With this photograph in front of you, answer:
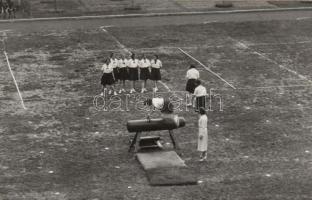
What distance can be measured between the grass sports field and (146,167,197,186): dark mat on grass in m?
0.25

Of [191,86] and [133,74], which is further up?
[133,74]

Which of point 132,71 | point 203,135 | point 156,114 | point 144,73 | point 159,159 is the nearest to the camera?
point 203,135

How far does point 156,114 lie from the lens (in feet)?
87.6

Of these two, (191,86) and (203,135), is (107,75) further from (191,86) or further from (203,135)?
(203,135)

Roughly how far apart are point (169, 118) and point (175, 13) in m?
25.9

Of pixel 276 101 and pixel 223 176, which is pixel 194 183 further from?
pixel 276 101

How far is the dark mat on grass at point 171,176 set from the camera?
20.1m

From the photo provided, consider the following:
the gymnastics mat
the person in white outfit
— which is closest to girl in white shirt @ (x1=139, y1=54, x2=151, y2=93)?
the gymnastics mat

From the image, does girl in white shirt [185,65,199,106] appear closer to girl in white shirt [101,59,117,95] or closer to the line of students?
the line of students

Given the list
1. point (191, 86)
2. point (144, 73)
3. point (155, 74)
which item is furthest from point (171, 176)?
point (144, 73)

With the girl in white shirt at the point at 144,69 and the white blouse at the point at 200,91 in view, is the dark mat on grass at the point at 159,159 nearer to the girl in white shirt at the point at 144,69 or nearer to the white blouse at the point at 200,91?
the white blouse at the point at 200,91

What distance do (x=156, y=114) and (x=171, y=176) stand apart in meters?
6.41

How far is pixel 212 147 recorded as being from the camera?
23172 millimetres

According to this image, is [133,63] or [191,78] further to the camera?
[133,63]
